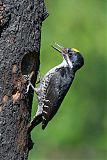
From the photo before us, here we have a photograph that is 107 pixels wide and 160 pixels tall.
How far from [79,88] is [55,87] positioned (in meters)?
9.88

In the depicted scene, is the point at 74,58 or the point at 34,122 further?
the point at 74,58

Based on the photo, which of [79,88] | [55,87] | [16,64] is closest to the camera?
[16,64]

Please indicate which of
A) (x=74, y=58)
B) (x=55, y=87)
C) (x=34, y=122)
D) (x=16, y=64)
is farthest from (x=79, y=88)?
(x=16, y=64)

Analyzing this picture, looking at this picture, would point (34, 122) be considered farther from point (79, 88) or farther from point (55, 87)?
point (79, 88)

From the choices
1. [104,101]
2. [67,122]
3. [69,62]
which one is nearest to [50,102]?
[69,62]

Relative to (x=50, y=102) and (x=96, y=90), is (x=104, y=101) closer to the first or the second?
(x=96, y=90)

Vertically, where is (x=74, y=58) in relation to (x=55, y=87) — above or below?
above

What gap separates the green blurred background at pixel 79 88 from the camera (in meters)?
15.2

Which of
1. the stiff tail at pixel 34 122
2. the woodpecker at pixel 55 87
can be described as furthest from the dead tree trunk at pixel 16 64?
the woodpecker at pixel 55 87

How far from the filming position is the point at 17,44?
5.10m

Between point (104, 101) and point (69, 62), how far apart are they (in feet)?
34.8

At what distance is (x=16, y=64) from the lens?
16.8 ft

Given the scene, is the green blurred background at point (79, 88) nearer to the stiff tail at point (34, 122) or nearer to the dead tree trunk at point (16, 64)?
the stiff tail at point (34, 122)

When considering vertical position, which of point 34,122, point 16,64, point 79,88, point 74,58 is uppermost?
point 16,64
